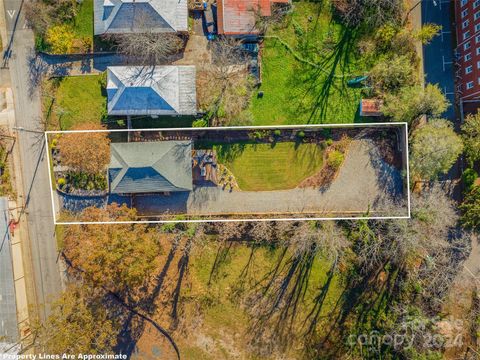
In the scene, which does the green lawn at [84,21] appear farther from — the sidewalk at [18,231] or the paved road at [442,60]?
the paved road at [442,60]

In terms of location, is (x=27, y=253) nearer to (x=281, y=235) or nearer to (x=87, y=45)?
(x=87, y=45)

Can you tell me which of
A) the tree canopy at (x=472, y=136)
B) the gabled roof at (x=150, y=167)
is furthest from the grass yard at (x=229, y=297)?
the tree canopy at (x=472, y=136)

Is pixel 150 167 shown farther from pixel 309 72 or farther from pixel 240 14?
pixel 309 72

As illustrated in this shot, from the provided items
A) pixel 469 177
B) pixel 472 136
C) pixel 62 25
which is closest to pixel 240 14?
pixel 62 25

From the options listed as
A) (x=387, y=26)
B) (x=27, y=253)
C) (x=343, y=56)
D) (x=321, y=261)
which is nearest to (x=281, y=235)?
(x=321, y=261)

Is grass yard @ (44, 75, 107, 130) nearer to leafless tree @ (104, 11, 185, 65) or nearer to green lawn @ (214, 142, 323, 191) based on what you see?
leafless tree @ (104, 11, 185, 65)

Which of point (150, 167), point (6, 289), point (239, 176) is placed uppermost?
point (150, 167)

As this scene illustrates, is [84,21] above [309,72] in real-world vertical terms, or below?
above
